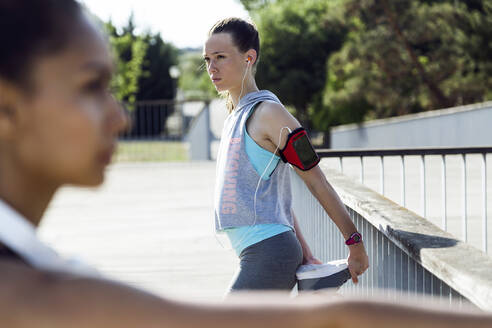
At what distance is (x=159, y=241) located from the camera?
737 centimetres

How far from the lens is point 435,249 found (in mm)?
1725

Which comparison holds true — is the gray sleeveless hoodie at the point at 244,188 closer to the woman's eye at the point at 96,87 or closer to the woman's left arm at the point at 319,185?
the woman's left arm at the point at 319,185

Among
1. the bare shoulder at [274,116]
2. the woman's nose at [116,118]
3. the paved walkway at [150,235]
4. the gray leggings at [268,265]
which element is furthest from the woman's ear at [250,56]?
the woman's nose at [116,118]

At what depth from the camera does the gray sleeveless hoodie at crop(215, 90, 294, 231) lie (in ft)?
7.43

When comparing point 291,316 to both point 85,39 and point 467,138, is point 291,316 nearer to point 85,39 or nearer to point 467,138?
point 85,39

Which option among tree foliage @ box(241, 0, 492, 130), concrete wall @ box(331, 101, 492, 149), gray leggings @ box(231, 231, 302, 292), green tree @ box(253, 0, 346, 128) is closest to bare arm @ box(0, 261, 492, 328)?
gray leggings @ box(231, 231, 302, 292)

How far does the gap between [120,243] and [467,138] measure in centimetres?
1121

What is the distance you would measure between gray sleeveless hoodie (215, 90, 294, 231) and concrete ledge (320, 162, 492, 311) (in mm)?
393

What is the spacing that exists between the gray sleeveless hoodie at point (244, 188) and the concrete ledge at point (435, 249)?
1.29ft

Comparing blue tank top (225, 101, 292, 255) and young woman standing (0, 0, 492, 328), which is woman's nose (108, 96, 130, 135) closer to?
young woman standing (0, 0, 492, 328)

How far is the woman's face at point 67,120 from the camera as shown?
2.09 ft

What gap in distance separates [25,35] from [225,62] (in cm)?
191

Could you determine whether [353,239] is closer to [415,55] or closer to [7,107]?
[7,107]

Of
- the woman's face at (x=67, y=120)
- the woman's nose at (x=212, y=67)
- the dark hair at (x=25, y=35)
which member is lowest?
the woman's face at (x=67, y=120)
